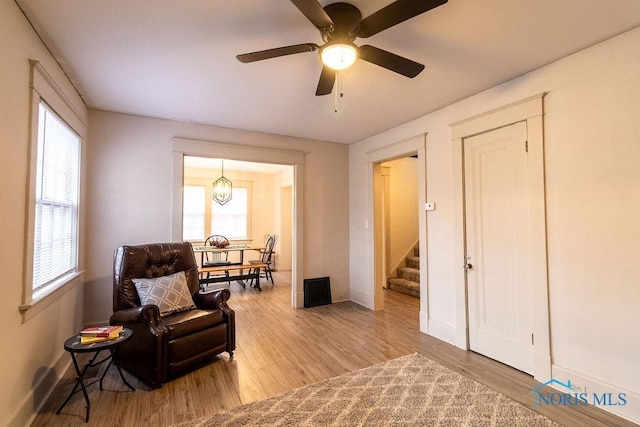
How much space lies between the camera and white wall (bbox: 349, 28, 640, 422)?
205 cm

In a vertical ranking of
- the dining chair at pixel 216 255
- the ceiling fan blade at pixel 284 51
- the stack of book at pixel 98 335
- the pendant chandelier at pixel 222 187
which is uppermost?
the ceiling fan blade at pixel 284 51

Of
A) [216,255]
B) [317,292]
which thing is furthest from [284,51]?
[216,255]

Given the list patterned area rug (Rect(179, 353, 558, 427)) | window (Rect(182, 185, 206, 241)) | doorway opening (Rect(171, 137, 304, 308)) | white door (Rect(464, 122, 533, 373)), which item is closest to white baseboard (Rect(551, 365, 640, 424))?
white door (Rect(464, 122, 533, 373))

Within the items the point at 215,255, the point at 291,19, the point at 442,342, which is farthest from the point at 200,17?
the point at 215,255

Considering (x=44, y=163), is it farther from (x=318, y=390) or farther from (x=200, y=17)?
(x=318, y=390)

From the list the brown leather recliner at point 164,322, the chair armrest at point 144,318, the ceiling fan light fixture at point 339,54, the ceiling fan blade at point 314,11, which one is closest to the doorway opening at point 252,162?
the brown leather recliner at point 164,322

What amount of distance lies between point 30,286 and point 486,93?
4185mm

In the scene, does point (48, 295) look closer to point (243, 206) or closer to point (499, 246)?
point (499, 246)

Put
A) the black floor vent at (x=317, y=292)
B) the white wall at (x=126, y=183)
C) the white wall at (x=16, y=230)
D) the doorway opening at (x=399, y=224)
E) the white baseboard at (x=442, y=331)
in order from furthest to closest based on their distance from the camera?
the doorway opening at (x=399, y=224)
the black floor vent at (x=317, y=292)
the white wall at (x=126, y=183)
the white baseboard at (x=442, y=331)
the white wall at (x=16, y=230)

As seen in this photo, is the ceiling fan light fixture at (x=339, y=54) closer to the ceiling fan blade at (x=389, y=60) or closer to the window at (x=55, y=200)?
the ceiling fan blade at (x=389, y=60)

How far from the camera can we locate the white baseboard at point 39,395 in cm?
187

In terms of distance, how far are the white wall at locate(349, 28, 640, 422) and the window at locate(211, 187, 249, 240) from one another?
21.6 feet

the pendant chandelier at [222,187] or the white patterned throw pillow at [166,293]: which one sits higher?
the pendant chandelier at [222,187]

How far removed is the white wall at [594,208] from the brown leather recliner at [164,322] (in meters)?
2.98
